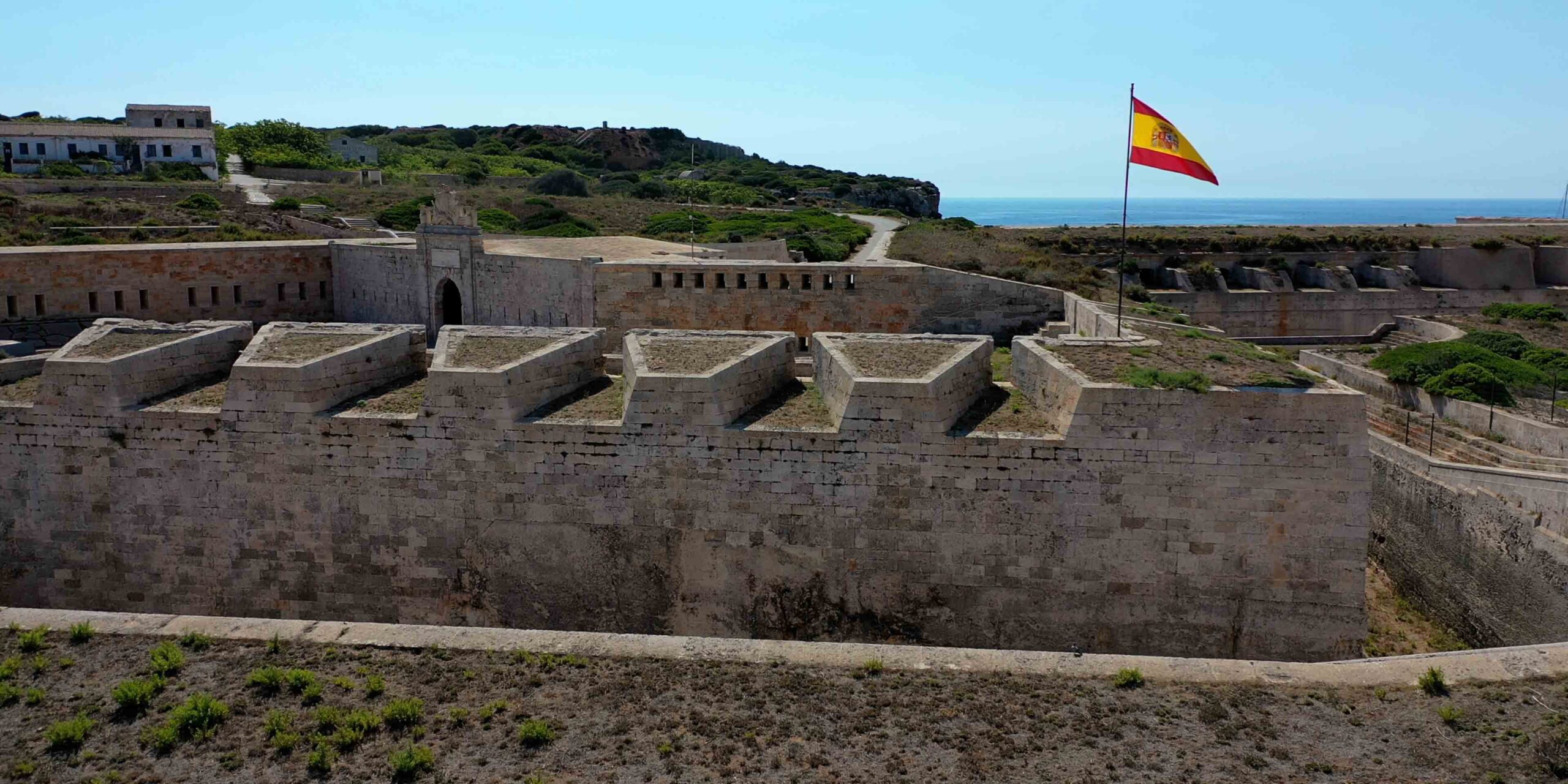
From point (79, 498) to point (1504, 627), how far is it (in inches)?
711

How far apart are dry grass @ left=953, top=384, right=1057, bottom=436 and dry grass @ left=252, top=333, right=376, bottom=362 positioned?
25.3ft

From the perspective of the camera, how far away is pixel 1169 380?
11555 mm

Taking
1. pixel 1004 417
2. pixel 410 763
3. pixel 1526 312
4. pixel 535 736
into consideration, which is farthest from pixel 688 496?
pixel 1526 312

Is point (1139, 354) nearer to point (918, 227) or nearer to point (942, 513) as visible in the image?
point (942, 513)

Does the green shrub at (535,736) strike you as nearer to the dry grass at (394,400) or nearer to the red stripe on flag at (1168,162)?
the dry grass at (394,400)

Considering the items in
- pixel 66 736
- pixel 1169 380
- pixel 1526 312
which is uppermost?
pixel 1169 380

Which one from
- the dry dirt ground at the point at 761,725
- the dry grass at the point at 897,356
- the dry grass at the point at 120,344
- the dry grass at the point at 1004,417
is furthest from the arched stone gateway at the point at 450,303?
the dry dirt ground at the point at 761,725

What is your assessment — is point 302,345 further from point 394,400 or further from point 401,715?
point 401,715

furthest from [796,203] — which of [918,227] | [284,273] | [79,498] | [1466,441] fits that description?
[79,498]

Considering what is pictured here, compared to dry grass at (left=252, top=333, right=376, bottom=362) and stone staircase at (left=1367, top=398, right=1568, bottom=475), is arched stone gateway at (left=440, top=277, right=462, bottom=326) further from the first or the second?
stone staircase at (left=1367, top=398, right=1568, bottom=475)

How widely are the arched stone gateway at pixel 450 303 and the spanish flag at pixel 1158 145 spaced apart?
1304cm

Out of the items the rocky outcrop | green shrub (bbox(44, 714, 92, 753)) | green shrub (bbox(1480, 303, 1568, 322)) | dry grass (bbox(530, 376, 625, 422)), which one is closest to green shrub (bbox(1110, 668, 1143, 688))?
dry grass (bbox(530, 376, 625, 422))

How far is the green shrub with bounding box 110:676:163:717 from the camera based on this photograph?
8766mm

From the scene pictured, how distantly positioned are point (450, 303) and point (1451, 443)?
1802 cm
